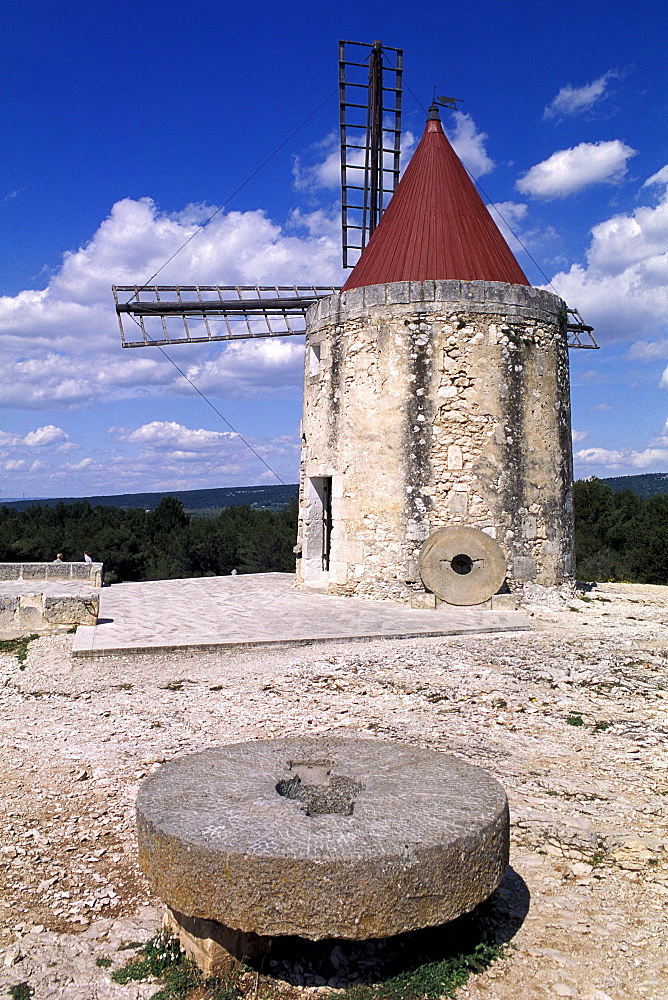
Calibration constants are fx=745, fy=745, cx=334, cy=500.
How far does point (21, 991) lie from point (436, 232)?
1056cm

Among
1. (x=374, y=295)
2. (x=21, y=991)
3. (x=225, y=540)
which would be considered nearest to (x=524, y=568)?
(x=374, y=295)

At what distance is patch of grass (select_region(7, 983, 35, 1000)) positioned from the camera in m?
2.56

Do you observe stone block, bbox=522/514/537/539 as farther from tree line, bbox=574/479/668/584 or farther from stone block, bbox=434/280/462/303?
tree line, bbox=574/479/668/584

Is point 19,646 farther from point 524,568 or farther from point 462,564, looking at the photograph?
point 524,568

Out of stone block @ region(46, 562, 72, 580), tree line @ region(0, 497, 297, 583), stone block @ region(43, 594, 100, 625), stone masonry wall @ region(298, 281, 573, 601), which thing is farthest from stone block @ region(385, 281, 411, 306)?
tree line @ region(0, 497, 297, 583)

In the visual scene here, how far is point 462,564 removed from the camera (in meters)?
10.1

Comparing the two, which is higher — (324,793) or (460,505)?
(460,505)

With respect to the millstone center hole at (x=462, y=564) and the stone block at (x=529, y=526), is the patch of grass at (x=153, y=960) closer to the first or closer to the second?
the millstone center hole at (x=462, y=564)

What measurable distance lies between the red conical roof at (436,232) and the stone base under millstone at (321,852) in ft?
29.2

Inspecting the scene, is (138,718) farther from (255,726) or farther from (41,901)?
(41,901)

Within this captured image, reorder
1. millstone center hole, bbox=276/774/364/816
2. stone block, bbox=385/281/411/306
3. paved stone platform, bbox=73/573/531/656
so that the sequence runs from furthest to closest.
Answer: stone block, bbox=385/281/411/306, paved stone platform, bbox=73/573/531/656, millstone center hole, bbox=276/774/364/816

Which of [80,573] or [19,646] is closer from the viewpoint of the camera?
[19,646]

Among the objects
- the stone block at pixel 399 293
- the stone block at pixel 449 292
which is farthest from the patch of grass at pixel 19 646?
the stone block at pixel 449 292

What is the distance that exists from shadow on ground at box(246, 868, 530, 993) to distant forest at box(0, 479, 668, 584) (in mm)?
18477
